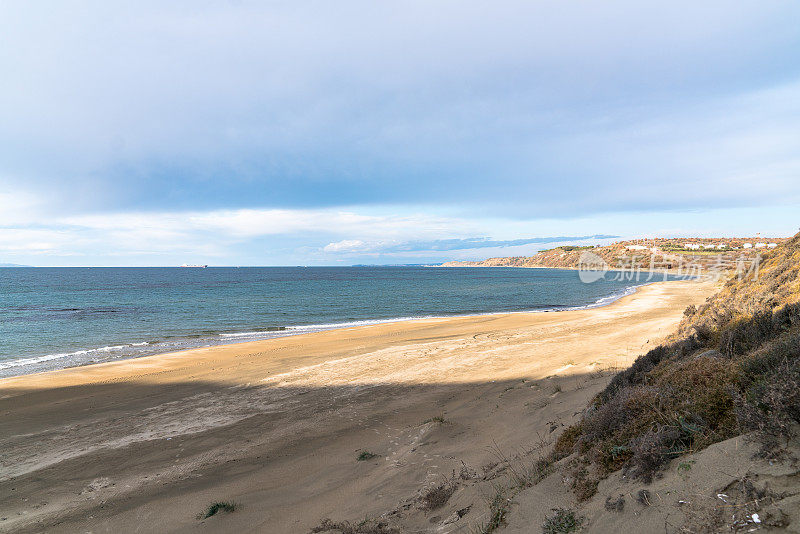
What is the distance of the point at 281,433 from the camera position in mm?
9922

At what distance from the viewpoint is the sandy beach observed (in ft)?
21.4

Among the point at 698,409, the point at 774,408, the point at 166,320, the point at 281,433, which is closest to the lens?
the point at 774,408

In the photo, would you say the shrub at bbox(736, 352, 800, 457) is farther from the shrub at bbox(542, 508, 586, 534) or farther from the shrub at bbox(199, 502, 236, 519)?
the shrub at bbox(199, 502, 236, 519)

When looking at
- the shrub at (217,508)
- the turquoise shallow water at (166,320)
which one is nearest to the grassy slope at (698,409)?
Answer: the shrub at (217,508)

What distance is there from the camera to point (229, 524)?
614 centimetres

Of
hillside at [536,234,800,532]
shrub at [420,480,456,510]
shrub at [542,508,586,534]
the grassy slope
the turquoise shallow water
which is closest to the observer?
hillside at [536,234,800,532]

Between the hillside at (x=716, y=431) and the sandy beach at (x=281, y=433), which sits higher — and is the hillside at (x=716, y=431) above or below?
above

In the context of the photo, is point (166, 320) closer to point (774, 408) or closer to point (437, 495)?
point (437, 495)

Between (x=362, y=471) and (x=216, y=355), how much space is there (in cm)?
1714

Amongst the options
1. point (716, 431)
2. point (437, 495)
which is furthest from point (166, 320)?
point (716, 431)

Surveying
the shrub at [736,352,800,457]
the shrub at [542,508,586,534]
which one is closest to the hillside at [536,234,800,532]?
the shrub at [736,352,800,457]

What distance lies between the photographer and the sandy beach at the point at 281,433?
256 inches

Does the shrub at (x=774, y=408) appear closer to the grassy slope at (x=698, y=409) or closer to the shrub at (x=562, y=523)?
the grassy slope at (x=698, y=409)

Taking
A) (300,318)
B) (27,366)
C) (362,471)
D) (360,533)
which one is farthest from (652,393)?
(300,318)
